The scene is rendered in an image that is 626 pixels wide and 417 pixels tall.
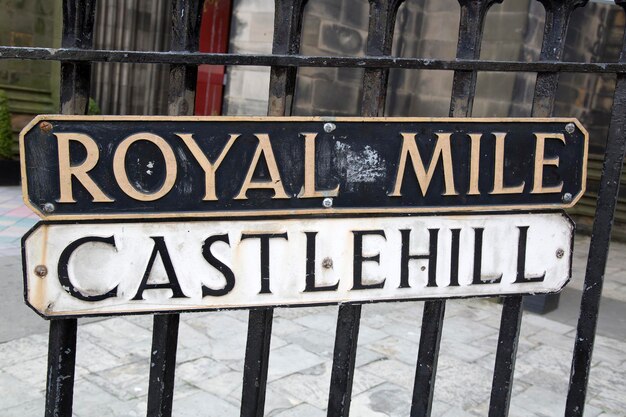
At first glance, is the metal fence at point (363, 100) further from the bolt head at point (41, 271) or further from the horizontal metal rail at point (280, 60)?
the bolt head at point (41, 271)

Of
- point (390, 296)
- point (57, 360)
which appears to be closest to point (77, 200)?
point (57, 360)

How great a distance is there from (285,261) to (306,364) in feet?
7.95

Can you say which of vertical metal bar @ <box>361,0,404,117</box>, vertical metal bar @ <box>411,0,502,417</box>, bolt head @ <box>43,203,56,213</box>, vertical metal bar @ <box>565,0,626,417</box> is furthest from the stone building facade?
bolt head @ <box>43,203,56,213</box>

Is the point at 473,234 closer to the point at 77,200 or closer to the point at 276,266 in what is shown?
the point at 276,266

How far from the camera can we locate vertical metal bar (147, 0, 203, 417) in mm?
1450

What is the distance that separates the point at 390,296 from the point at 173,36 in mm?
821

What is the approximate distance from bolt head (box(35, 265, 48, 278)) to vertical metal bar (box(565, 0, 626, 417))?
1346 mm

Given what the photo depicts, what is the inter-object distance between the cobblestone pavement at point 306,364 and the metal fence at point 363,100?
1.60m

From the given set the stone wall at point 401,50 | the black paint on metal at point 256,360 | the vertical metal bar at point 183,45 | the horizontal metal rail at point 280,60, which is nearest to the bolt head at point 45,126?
the horizontal metal rail at point 280,60

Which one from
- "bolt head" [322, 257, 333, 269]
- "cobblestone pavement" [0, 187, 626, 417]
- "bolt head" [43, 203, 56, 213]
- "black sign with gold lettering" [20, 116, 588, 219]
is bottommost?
"cobblestone pavement" [0, 187, 626, 417]

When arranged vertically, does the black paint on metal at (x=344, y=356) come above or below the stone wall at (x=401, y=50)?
below

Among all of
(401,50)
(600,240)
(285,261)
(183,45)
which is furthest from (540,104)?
(401,50)

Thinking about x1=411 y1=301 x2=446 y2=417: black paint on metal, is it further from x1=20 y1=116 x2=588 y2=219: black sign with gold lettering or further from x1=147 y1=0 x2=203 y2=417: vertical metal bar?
x1=147 y1=0 x2=203 y2=417: vertical metal bar

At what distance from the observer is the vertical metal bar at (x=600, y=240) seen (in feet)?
5.24
